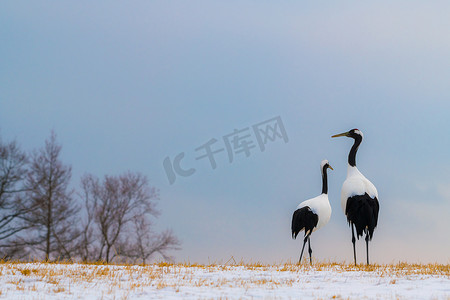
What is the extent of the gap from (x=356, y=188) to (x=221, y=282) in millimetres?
5946

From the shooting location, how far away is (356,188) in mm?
14367

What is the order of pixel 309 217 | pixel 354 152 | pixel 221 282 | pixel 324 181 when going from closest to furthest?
pixel 221 282 < pixel 354 152 < pixel 309 217 < pixel 324 181

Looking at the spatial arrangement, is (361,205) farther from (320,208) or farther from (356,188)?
(320,208)

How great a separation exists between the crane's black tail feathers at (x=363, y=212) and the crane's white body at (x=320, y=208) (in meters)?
1.65

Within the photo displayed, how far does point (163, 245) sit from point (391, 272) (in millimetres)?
24398

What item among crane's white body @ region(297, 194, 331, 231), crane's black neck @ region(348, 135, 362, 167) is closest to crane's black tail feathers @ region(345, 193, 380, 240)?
crane's black neck @ region(348, 135, 362, 167)

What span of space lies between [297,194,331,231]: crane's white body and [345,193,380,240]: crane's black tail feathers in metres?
1.65

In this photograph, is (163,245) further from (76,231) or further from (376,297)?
(376,297)

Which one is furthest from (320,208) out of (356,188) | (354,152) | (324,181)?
(354,152)

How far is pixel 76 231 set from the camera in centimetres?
3130

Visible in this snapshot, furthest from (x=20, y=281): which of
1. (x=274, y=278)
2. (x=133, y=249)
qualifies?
(x=133, y=249)

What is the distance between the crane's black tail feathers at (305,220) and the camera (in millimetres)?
15820

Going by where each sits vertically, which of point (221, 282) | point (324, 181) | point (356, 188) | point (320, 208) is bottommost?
point (221, 282)

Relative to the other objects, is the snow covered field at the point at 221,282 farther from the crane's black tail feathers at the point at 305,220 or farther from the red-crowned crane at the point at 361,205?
the crane's black tail feathers at the point at 305,220
